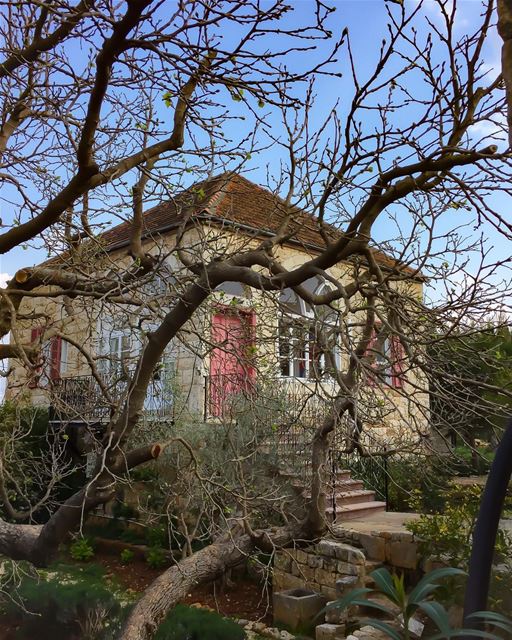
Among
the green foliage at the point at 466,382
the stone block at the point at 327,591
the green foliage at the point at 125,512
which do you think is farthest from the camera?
the green foliage at the point at 125,512

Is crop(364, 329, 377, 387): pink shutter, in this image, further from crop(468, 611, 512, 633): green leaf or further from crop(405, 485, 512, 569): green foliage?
crop(468, 611, 512, 633): green leaf

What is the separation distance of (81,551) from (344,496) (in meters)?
5.53

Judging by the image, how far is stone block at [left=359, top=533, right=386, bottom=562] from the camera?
8773 mm

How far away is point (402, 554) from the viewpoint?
8508 mm

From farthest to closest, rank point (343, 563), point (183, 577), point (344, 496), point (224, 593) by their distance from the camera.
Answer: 1. point (344, 496)
2. point (224, 593)
3. point (343, 563)
4. point (183, 577)

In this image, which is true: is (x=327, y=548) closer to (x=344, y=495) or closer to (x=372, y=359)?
(x=344, y=495)

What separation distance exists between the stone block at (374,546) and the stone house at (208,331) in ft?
5.15

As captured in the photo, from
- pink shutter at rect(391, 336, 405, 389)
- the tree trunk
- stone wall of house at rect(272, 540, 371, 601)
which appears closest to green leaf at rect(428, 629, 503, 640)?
pink shutter at rect(391, 336, 405, 389)

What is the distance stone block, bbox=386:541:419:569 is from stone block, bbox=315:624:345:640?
52.2 inches

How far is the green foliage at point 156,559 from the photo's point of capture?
11234 mm

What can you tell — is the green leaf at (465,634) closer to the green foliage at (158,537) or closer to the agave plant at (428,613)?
the agave plant at (428,613)

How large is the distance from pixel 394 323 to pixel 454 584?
329cm

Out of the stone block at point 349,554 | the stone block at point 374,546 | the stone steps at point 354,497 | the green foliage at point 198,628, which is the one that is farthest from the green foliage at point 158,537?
the stone block at point 374,546

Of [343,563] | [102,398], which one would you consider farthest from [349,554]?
[102,398]
